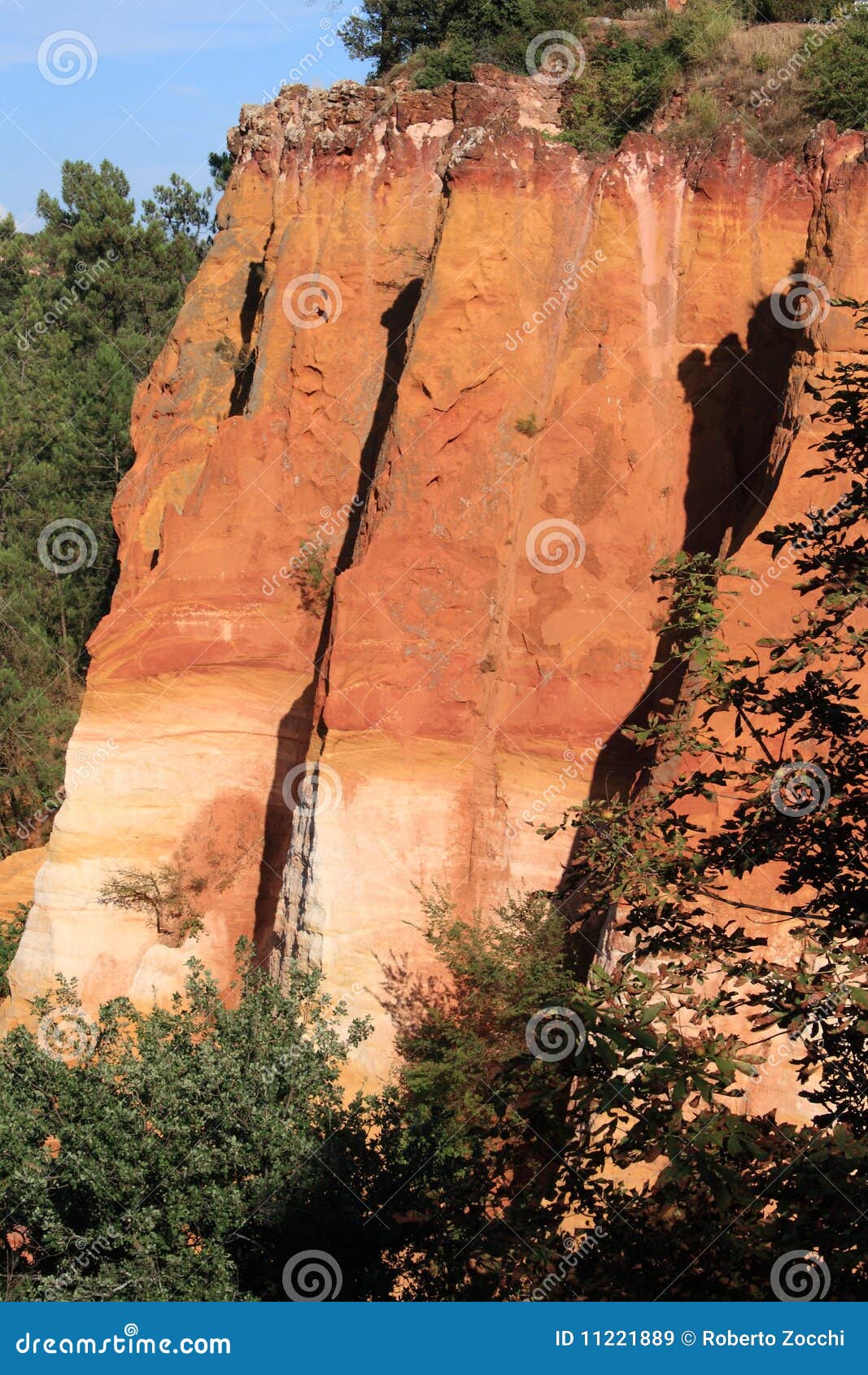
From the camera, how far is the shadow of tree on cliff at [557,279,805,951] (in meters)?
12.9

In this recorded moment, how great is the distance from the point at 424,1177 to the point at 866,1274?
3826mm

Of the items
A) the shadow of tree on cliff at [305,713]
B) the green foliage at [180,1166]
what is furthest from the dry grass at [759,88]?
the green foliage at [180,1166]

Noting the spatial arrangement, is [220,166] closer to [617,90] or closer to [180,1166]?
[617,90]

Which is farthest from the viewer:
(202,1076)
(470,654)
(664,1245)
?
(470,654)

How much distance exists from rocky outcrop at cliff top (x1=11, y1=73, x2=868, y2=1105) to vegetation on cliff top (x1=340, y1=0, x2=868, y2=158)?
1987mm

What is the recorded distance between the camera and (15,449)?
Answer: 3166cm

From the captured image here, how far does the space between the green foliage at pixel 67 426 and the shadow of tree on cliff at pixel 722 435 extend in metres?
13.0

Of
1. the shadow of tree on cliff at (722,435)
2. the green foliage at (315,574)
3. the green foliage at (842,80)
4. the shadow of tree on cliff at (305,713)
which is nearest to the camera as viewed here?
the shadow of tree on cliff at (722,435)

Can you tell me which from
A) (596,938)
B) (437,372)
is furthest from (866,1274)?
(437,372)

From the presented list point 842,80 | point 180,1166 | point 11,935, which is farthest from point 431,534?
point 11,935

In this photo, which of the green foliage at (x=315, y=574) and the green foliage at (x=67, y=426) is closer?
the green foliage at (x=315, y=574)

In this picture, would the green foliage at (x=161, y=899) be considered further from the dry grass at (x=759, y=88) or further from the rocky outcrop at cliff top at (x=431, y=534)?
the dry grass at (x=759, y=88)

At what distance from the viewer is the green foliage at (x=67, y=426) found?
26406 mm

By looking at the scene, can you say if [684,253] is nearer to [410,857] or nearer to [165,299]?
[410,857]
